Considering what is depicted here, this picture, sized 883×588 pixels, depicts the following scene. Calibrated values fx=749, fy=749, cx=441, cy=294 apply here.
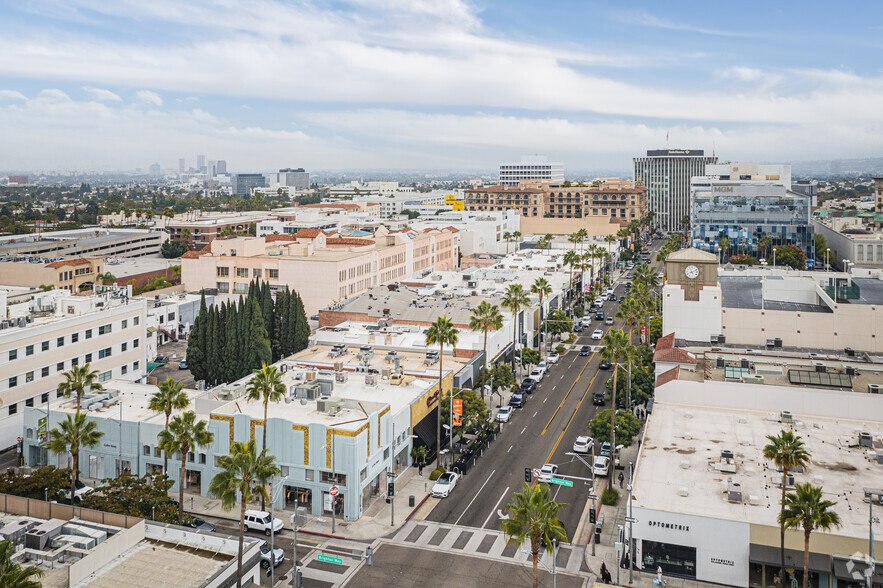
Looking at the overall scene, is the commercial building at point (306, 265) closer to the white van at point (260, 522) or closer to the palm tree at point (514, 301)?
the palm tree at point (514, 301)

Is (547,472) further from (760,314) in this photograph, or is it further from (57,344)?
(57,344)

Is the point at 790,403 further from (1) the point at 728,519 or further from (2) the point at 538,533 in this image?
(2) the point at 538,533

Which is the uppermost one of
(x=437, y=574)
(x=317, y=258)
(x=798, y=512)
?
(x=317, y=258)

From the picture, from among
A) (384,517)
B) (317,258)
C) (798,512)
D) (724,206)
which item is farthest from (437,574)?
(724,206)

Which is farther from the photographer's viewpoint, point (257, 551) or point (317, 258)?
point (317, 258)

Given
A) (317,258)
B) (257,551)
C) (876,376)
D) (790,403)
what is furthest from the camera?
(317,258)

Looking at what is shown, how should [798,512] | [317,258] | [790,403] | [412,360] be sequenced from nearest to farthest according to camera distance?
[798,512] → [790,403] → [412,360] → [317,258]

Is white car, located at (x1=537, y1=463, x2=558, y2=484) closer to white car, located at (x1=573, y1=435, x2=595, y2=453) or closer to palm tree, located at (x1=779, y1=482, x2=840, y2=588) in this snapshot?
white car, located at (x1=573, y1=435, x2=595, y2=453)

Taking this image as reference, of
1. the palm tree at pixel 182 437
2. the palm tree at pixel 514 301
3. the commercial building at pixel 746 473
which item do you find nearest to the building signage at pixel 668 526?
the commercial building at pixel 746 473
